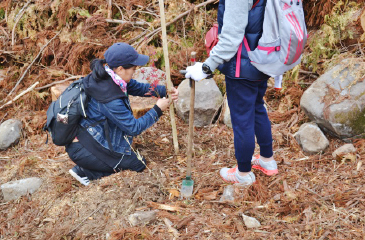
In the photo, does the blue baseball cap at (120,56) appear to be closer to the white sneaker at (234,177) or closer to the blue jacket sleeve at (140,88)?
the blue jacket sleeve at (140,88)

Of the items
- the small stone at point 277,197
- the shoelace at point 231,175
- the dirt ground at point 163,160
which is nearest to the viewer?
the dirt ground at point 163,160

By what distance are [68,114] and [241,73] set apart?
1932mm

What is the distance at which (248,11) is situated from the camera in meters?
2.84

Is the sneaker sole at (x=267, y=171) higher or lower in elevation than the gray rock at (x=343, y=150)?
lower

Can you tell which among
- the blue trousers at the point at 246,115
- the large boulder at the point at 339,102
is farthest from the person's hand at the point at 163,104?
the large boulder at the point at 339,102

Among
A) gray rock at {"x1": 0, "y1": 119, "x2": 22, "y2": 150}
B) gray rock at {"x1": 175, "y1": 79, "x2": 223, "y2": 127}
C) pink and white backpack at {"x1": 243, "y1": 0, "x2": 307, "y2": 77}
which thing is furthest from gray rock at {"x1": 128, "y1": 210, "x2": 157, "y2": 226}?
gray rock at {"x1": 0, "y1": 119, "x2": 22, "y2": 150}

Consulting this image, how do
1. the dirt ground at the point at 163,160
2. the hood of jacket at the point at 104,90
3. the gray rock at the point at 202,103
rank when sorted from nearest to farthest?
the dirt ground at the point at 163,160 → the hood of jacket at the point at 104,90 → the gray rock at the point at 202,103

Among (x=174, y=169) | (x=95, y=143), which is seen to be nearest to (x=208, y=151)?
(x=174, y=169)

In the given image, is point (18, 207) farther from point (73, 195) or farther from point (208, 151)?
point (208, 151)

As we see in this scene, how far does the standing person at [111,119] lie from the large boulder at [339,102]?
1854mm

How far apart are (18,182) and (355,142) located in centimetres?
418

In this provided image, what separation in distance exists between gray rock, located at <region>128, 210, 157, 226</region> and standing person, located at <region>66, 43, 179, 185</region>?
0.79m

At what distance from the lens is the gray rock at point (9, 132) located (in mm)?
5312

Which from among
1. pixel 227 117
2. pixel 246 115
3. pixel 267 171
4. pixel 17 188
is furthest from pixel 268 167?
pixel 17 188
